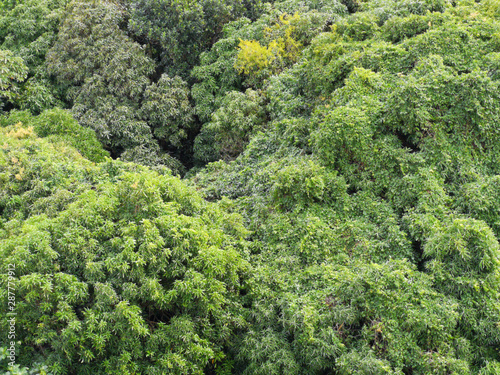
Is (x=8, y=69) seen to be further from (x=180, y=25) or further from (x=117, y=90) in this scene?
(x=180, y=25)

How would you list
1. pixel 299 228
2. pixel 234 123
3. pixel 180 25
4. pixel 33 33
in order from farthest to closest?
pixel 33 33
pixel 180 25
pixel 234 123
pixel 299 228

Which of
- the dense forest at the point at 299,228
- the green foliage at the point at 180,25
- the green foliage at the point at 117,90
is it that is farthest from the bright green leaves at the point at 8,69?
the green foliage at the point at 180,25

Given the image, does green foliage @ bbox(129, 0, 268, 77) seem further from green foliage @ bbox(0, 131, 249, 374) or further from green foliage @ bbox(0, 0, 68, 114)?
green foliage @ bbox(0, 131, 249, 374)

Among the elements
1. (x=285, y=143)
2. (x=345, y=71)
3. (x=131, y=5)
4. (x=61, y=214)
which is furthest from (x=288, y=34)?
(x=61, y=214)

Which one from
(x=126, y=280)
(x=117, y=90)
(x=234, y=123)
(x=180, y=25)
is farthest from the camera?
(x=180, y=25)

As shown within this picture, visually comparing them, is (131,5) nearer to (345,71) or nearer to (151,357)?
(345,71)

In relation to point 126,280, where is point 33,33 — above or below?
above

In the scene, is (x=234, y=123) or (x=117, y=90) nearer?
(x=234, y=123)

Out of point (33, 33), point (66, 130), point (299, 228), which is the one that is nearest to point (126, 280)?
point (299, 228)

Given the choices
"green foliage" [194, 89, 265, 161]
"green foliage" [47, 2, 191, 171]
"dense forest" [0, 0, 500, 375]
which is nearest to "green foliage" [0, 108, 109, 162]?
"dense forest" [0, 0, 500, 375]
